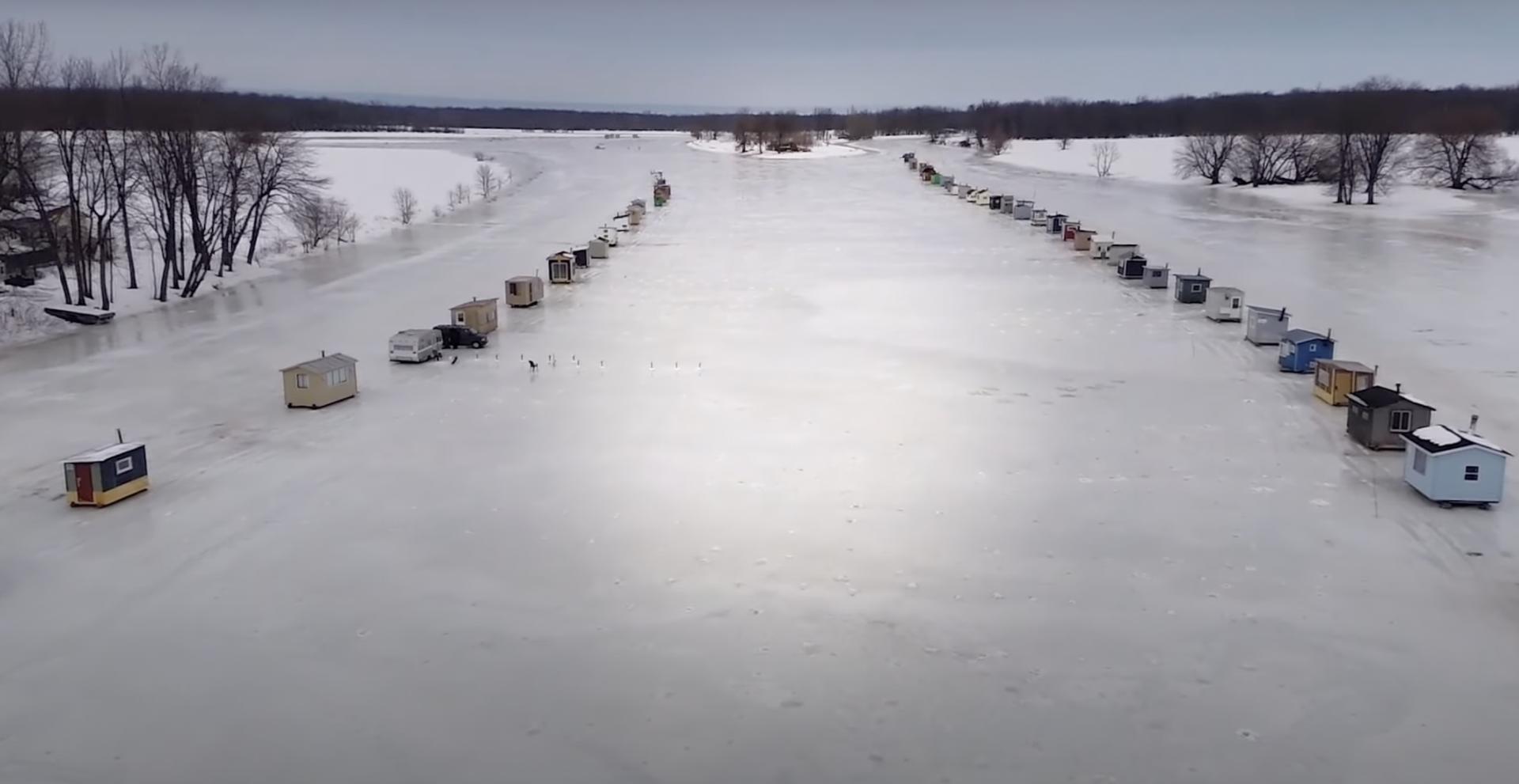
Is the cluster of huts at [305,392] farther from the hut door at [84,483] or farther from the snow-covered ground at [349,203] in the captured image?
the snow-covered ground at [349,203]

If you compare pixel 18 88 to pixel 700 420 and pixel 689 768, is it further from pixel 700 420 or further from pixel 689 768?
pixel 689 768

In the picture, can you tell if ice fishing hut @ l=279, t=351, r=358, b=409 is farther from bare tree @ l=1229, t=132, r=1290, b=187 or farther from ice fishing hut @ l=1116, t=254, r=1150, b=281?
bare tree @ l=1229, t=132, r=1290, b=187

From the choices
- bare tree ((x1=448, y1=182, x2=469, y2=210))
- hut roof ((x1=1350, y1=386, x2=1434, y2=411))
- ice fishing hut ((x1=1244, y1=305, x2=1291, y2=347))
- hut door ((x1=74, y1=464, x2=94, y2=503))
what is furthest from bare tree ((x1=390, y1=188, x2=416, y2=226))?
hut roof ((x1=1350, y1=386, x2=1434, y2=411))

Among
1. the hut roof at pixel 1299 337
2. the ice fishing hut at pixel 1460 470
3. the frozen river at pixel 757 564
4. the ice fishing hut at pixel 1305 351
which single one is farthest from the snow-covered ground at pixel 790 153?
the ice fishing hut at pixel 1460 470

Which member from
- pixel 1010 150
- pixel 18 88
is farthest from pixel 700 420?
pixel 1010 150

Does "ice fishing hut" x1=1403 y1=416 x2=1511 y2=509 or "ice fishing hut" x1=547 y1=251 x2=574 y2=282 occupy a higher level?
"ice fishing hut" x1=547 y1=251 x2=574 y2=282

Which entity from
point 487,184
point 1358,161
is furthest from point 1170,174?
point 487,184
